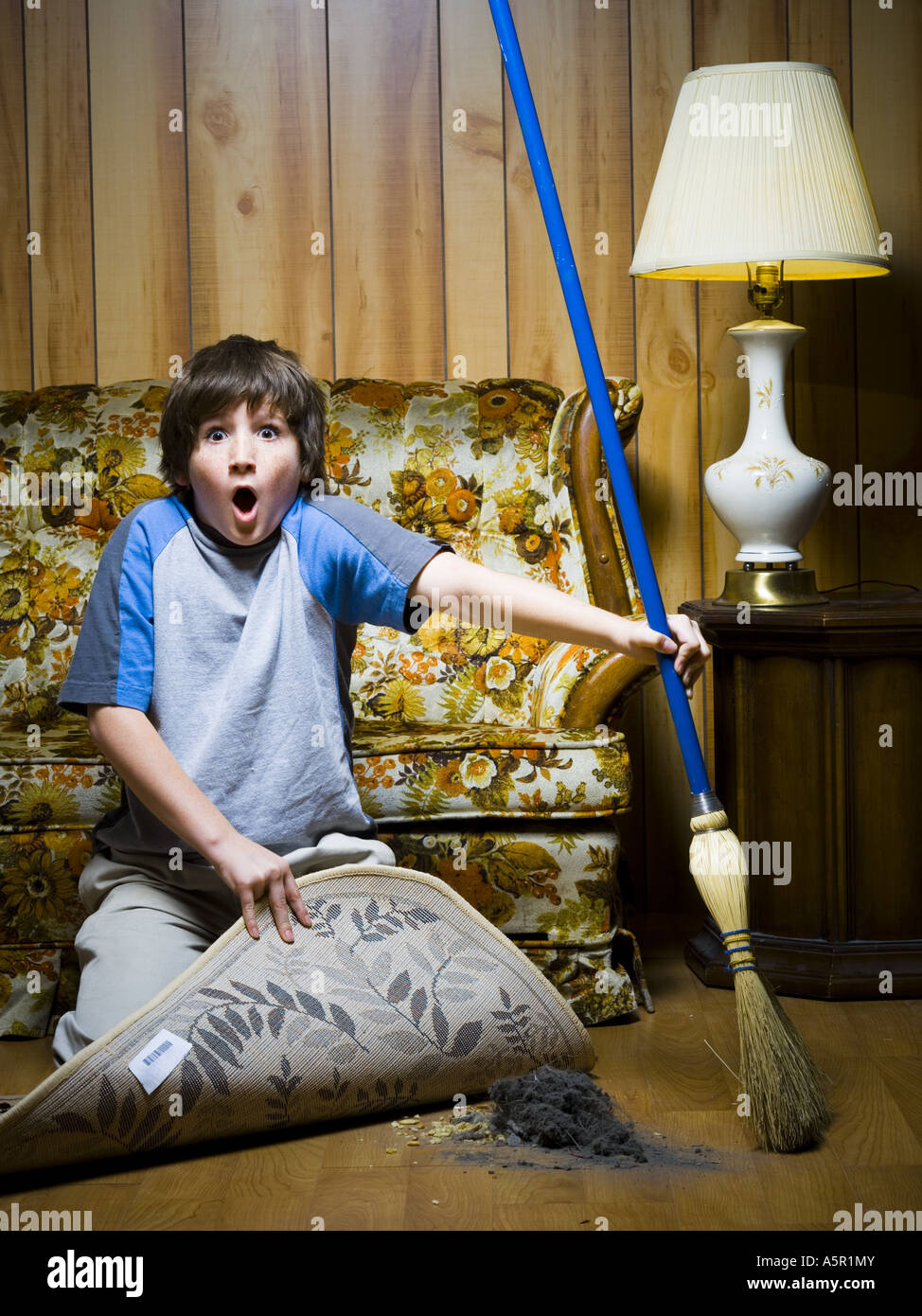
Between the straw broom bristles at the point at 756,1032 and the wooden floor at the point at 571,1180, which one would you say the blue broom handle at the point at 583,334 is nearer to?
the straw broom bristles at the point at 756,1032

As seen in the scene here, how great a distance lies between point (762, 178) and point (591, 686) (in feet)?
2.75

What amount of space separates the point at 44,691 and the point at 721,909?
54.4 inches

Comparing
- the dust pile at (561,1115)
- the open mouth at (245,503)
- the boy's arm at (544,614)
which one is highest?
the open mouth at (245,503)

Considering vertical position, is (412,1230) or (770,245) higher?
(770,245)

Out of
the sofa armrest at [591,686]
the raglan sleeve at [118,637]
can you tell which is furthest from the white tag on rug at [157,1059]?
the sofa armrest at [591,686]

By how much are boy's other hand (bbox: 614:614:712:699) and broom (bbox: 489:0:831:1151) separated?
0.06 ft

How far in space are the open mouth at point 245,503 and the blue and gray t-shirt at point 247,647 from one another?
0.16 ft

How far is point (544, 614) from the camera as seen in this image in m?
1.56

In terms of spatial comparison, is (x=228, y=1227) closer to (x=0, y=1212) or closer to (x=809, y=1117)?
(x=0, y=1212)

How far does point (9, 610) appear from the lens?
8.04 ft

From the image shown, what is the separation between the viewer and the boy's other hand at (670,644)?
1511mm

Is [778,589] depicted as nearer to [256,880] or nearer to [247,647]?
[247,647]

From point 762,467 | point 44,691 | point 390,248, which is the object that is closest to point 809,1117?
point 762,467

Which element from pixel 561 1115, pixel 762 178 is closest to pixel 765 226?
pixel 762 178
